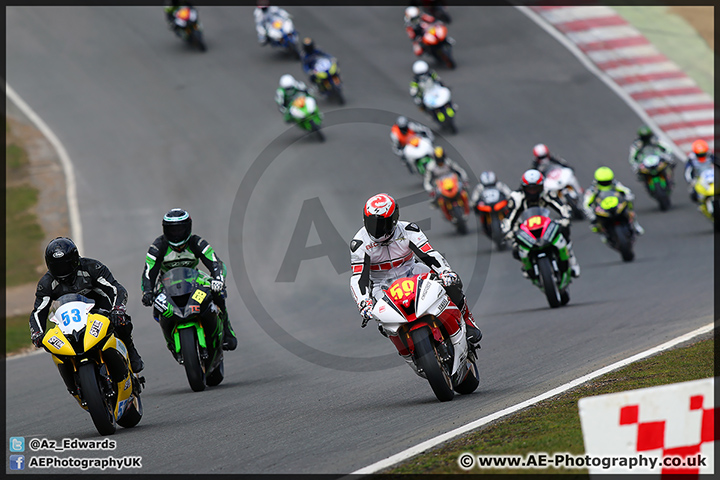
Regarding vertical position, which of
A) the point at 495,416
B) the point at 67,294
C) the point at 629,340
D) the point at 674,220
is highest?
the point at 67,294

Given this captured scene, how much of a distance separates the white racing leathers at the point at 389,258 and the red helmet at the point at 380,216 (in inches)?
7.6

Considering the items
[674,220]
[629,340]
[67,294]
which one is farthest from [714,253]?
[67,294]

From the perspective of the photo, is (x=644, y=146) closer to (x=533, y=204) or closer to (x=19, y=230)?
(x=533, y=204)

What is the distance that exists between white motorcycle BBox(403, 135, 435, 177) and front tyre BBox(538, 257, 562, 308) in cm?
950

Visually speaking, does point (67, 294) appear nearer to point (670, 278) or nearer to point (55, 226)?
point (670, 278)

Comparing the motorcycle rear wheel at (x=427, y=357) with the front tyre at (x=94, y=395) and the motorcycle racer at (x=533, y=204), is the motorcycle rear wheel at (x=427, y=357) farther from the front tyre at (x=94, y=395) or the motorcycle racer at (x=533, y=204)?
the motorcycle racer at (x=533, y=204)

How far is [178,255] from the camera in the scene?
1106 centimetres

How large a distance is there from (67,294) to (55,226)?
48.6 feet

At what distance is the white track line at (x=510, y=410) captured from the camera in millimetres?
6543

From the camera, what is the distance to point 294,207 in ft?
78.9

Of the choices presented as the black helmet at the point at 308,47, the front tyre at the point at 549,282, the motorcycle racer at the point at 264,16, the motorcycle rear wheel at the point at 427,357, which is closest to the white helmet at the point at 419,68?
the black helmet at the point at 308,47

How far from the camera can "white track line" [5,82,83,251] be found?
22.6 m

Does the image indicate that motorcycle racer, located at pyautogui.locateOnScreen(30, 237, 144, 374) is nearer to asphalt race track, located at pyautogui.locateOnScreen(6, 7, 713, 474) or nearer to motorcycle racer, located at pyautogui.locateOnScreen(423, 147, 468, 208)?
asphalt race track, located at pyautogui.locateOnScreen(6, 7, 713, 474)

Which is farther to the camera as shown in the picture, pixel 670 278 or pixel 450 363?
pixel 670 278
